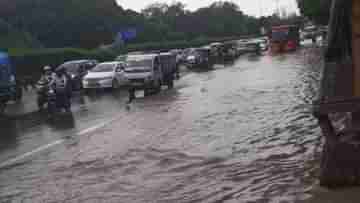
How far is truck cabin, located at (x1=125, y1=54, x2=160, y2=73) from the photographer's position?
967 inches

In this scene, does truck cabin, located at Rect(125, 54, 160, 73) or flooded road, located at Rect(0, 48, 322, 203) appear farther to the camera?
truck cabin, located at Rect(125, 54, 160, 73)

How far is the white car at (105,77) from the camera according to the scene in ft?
89.0

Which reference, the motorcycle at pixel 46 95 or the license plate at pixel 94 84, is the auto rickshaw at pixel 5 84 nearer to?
the motorcycle at pixel 46 95

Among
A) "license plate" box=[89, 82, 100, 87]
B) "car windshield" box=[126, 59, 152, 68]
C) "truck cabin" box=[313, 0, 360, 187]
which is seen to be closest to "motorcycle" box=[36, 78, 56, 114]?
"car windshield" box=[126, 59, 152, 68]

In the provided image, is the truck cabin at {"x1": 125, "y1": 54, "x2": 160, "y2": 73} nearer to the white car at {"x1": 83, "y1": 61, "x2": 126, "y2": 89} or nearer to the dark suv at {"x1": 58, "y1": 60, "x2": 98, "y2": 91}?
the white car at {"x1": 83, "y1": 61, "x2": 126, "y2": 89}

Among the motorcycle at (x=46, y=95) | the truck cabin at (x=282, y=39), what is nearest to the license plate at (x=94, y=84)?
the motorcycle at (x=46, y=95)

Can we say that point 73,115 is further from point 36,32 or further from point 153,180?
point 36,32

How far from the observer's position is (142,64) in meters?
25.0

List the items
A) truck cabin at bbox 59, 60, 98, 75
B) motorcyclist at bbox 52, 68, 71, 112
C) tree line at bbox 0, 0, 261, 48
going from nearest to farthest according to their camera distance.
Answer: motorcyclist at bbox 52, 68, 71, 112 → truck cabin at bbox 59, 60, 98, 75 → tree line at bbox 0, 0, 261, 48

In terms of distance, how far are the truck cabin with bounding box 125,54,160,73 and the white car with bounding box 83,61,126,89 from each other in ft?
6.95

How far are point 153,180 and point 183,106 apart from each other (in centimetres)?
987

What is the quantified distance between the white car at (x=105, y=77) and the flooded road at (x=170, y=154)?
815 centimetres

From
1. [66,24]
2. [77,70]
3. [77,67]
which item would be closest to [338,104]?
[77,70]

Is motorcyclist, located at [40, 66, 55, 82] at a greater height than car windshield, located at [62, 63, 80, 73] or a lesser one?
greater
